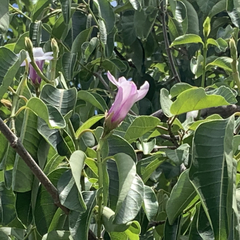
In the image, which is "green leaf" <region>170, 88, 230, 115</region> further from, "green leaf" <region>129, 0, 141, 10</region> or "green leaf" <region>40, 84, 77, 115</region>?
"green leaf" <region>129, 0, 141, 10</region>

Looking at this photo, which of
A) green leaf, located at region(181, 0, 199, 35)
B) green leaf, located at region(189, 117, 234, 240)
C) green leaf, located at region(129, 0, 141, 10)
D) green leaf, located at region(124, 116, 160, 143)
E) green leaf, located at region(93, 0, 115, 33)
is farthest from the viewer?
green leaf, located at region(181, 0, 199, 35)

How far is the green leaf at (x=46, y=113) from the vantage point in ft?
2.15

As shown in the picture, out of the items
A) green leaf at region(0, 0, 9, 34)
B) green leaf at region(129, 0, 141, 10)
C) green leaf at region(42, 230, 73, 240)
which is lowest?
green leaf at region(42, 230, 73, 240)

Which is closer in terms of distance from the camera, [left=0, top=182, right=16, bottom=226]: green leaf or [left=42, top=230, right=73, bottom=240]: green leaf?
[left=42, top=230, right=73, bottom=240]: green leaf

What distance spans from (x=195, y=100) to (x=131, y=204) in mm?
265

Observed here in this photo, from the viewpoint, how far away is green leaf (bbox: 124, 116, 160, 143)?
2.63 feet

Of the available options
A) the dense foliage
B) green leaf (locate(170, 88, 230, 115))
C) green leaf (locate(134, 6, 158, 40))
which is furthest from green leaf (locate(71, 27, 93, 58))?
green leaf (locate(170, 88, 230, 115))

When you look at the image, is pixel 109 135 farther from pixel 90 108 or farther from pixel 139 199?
pixel 90 108

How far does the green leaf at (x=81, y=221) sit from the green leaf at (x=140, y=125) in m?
0.19

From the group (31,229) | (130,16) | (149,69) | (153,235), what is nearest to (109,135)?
(31,229)

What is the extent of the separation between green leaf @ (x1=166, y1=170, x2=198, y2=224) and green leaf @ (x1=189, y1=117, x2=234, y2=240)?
0.07 m

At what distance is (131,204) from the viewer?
0.62 m

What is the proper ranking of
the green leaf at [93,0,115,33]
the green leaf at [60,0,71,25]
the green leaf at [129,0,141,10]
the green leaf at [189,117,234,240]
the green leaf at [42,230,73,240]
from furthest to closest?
the green leaf at [129,0,141,10] < the green leaf at [93,0,115,33] < the green leaf at [60,0,71,25] < the green leaf at [42,230,73,240] < the green leaf at [189,117,234,240]

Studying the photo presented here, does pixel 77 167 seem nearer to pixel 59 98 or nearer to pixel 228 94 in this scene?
pixel 59 98
